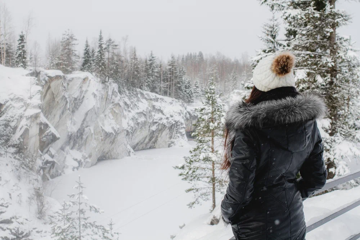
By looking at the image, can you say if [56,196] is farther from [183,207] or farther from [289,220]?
[289,220]

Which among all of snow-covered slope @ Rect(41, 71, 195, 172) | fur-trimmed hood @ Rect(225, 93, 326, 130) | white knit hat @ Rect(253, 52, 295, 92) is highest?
white knit hat @ Rect(253, 52, 295, 92)

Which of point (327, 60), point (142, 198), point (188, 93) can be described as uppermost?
point (327, 60)

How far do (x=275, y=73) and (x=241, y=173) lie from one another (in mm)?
584

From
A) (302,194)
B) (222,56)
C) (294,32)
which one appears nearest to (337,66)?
(294,32)

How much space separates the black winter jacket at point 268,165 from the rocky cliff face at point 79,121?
67.0 feet

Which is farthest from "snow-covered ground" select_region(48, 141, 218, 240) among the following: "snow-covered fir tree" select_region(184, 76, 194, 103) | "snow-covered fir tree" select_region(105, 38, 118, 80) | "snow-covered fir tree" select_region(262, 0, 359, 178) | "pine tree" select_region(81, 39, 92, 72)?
"snow-covered fir tree" select_region(184, 76, 194, 103)

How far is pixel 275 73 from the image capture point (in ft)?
4.50

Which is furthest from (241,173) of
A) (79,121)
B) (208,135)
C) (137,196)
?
(79,121)

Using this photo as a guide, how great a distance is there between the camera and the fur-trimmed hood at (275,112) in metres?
1.28

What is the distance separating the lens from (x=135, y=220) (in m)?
17.4

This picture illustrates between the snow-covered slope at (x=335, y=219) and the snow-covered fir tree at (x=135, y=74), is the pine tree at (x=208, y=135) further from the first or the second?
the snow-covered fir tree at (x=135, y=74)

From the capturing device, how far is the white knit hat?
4.47 feet

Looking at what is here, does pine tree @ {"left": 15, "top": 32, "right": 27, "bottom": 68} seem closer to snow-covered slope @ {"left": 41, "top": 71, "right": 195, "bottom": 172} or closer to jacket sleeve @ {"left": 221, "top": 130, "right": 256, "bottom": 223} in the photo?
snow-covered slope @ {"left": 41, "top": 71, "right": 195, "bottom": 172}

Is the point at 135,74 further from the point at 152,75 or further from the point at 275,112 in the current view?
the point at 275,112
